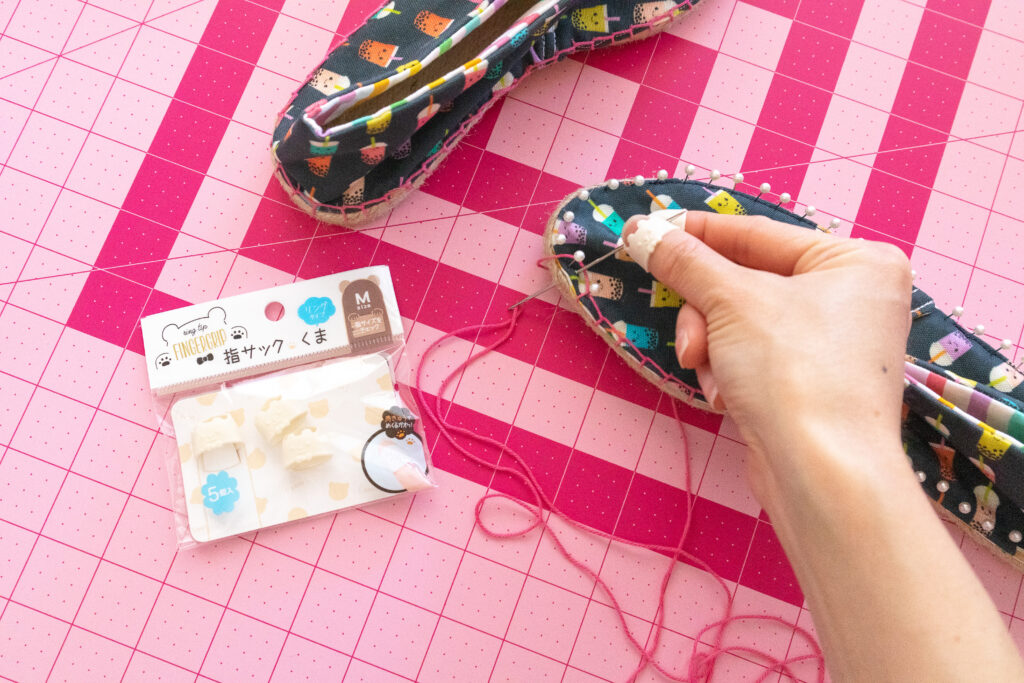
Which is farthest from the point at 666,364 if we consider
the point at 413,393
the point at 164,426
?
the point at 164,426

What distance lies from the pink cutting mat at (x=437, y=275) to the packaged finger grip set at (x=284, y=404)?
46 millimetres

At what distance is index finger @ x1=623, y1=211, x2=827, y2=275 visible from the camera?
3.62 ft

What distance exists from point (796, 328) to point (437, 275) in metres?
0.66

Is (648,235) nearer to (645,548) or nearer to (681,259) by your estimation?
(681,259)

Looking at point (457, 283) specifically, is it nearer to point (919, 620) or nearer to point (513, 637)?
point (513, 637)

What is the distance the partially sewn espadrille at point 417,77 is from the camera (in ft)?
3.96

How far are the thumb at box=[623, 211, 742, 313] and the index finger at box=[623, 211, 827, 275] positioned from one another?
0.13 ft

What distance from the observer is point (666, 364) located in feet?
4.27

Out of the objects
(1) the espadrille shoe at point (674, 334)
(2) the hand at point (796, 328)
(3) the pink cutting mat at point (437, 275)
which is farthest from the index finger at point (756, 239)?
(3) the pink cutting mat at point (437, 275)

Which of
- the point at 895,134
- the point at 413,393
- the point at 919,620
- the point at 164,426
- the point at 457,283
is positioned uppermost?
the point at 895,134

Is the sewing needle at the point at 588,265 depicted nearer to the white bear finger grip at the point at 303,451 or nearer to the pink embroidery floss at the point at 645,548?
the pink embroidery floss at the point at 645,548

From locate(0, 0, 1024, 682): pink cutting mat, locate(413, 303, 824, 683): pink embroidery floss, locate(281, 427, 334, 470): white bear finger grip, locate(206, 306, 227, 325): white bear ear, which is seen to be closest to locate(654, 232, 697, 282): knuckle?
locate(0, 0, 1024, 682): pink cutting mat

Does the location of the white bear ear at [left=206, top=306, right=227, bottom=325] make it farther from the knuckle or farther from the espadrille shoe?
the knuckle

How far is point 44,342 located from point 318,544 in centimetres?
64
